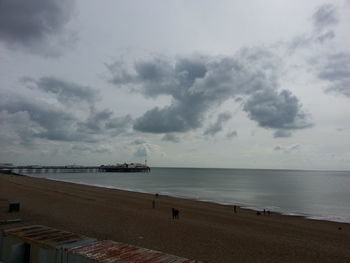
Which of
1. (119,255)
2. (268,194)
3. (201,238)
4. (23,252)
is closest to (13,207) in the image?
(201,238)

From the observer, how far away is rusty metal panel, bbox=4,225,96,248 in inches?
268

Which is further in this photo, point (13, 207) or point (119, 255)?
point (13, 207)

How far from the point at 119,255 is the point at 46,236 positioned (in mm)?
2696

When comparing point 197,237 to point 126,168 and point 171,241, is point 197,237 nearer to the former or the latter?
point 171,241

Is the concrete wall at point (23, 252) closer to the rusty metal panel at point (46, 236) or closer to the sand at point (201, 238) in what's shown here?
the rusty metal panel at point (46, 236)

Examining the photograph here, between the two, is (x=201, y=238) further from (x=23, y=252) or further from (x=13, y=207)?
(x=13, y=207)

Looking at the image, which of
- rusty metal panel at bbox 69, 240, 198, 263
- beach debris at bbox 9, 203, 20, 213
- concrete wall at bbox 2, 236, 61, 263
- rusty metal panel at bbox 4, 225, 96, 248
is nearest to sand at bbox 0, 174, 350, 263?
beach debris at bbox 9, 203, 20, 213

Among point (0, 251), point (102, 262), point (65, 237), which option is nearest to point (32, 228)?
point (0, 251)

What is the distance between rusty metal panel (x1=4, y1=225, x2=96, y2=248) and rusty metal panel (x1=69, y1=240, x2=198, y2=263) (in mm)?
700

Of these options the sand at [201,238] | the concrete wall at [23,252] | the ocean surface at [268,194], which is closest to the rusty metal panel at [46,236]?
the concrete wall at [23,252]

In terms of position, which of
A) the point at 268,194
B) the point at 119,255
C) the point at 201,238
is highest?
the point at 119,255

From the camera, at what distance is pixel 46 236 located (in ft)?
24.6

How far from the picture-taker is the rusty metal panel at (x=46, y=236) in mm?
6803

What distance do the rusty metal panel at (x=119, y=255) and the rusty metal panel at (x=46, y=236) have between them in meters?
0.70
